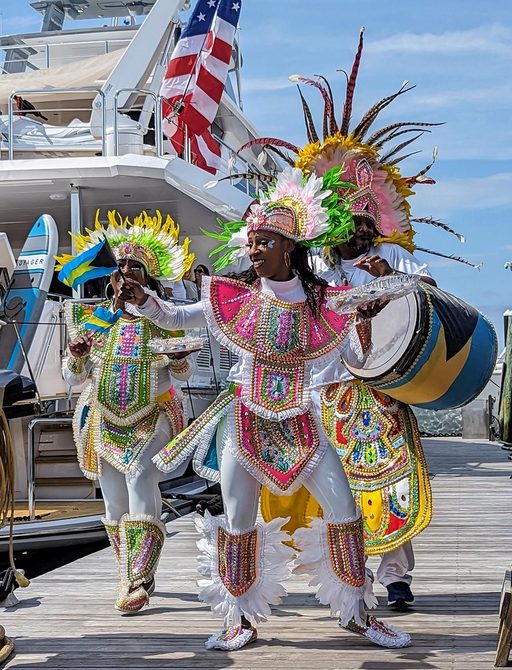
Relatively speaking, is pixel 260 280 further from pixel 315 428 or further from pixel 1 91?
pixel 1 91

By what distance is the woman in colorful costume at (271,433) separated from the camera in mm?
4016

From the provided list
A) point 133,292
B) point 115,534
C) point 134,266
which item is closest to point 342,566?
point 133,292

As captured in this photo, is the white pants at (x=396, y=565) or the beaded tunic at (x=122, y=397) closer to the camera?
the white pants at (x=396, y=565)

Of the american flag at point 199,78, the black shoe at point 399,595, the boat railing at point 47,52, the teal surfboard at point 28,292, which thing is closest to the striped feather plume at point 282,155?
the black shoe at point 399,595

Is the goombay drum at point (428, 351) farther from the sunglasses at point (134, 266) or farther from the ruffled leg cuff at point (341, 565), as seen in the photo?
the sunglasses at point (134, 266)

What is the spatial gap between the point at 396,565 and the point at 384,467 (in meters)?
0.43

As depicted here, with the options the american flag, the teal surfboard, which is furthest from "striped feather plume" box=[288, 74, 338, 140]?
the american flag

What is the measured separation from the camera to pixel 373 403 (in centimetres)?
477

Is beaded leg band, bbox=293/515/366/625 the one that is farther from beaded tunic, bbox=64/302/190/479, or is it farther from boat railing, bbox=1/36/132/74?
boat railing, bbox=1/36/132/74

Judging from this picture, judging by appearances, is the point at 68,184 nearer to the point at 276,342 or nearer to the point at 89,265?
the point at 89,265

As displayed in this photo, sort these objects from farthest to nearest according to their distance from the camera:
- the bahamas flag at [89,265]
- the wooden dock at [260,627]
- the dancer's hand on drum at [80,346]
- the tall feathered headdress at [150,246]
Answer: the bahamas flag at [89,265]
the dancer's hand on drum at [80,346]
the tall feathered headdress at [150,246]
the wooden dock at [260,627]

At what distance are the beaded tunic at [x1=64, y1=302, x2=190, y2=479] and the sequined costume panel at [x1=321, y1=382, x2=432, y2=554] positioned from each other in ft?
3.20

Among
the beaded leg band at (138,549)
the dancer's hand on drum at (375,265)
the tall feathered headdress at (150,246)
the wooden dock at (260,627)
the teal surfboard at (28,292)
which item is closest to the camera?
the wooden dock at (260,627)

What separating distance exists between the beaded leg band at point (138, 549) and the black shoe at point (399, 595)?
1.10m
